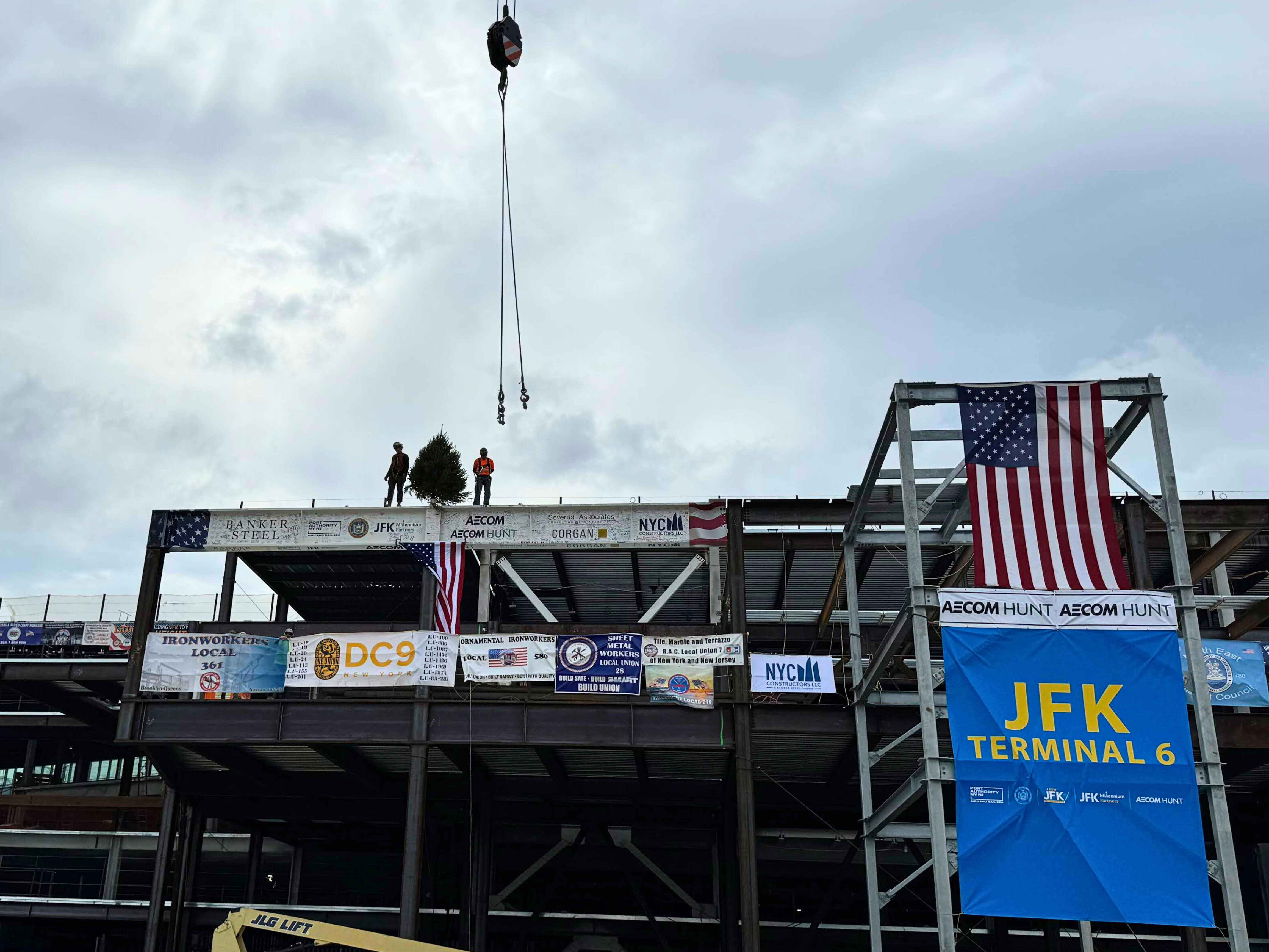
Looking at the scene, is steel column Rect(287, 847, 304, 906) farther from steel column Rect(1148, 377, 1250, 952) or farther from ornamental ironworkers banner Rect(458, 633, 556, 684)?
steel column Rect(1148, 377, 1250, 952)

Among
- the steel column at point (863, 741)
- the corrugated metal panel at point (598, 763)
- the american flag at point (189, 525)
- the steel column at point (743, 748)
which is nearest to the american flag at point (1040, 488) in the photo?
the steel column at point (863, 741)

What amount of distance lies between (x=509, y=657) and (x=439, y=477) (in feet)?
15.8

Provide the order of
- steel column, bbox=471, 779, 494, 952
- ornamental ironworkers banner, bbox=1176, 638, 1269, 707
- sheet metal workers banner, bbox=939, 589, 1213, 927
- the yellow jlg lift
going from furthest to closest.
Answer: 1. steel column, bbox=471, 779, 494, 952
2. ornamental ironworkers banner, bbox=1176, 638, 1269, 707
3. the yellow jlg lift
4. sheet metal workers banner, bbox=939, 589, 1213, 927

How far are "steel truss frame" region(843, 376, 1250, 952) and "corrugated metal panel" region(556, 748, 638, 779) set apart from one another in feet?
21.0

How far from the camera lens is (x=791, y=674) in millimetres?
23734

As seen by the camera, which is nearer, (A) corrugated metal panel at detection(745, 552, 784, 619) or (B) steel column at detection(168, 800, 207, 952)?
(B) steel column at detection(168, 800, 207, 952)

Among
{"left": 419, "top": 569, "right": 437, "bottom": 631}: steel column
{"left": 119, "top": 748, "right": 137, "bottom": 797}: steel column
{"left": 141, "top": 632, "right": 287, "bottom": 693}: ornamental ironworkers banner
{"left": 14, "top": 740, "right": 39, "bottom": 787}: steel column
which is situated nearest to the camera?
{"left": 141, "top": 632, "right": 287, "bottom": 693}: ornamental ironworkers banner

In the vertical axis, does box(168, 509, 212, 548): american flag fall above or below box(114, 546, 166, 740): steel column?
above

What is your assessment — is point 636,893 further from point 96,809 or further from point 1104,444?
point 96,809

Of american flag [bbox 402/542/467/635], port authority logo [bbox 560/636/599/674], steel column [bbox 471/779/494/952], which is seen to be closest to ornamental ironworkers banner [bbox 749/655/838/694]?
port authority logo [bbox 560/636/599/674]

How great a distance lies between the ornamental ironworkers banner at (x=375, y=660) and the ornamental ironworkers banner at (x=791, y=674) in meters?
6.80

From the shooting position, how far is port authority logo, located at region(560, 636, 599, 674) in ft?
71.9

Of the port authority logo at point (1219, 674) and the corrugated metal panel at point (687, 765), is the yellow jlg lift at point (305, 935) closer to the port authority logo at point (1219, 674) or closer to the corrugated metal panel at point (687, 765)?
the corrugated metal panel at point (687, 765)

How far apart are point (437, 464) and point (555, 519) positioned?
122 inches
